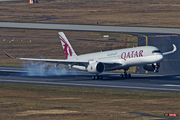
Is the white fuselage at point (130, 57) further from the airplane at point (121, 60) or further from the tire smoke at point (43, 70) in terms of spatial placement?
the tire smoke at point (43, 70)

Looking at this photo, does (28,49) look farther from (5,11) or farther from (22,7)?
(22,7)

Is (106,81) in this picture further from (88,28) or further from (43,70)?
(88,28)

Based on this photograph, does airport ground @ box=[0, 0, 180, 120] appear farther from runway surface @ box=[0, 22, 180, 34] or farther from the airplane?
runway surface @ box=[0, 22, 180, 34]

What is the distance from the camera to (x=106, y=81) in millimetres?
65000

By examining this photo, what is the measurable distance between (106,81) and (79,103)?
2353cm

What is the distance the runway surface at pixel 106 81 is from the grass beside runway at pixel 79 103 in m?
4.78

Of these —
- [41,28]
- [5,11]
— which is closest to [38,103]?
[41,28]

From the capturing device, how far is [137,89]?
54.5m

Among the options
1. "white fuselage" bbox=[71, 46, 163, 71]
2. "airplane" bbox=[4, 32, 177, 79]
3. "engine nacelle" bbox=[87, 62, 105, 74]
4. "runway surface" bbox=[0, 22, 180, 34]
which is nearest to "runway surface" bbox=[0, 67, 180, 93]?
"engine nacelle" bbox=[87, 62, 105, 74]

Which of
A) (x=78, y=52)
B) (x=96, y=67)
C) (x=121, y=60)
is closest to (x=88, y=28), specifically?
(x=78, y=52)

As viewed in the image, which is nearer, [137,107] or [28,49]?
[137,107]

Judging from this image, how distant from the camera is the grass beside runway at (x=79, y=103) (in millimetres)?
34344

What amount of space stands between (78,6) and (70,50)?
126346 millimetres

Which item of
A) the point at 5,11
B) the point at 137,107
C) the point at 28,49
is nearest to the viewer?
the point at 137,107
